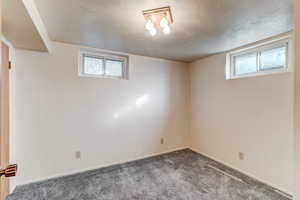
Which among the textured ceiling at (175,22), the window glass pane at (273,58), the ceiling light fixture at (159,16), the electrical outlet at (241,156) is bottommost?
the electrical outlet at (241,156)

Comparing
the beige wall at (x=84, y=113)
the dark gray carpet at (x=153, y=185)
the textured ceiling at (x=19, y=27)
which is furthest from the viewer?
the beige wall at (x=84, y=113)

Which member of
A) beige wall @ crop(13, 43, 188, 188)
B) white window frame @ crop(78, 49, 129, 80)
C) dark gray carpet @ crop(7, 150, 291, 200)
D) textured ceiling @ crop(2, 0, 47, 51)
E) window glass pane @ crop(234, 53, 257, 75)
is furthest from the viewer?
white window frame @ crop(78, 49, 129, 80)

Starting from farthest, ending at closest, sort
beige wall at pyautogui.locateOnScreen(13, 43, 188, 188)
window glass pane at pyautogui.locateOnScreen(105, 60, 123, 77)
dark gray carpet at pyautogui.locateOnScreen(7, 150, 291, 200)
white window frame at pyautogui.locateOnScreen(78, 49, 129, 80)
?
window glass pane at pyautogui.locateOnScreen(105, 60, 123, 77)
white window frame at pyautogui.locateOnScreen(78, 49, 129, 80)
beige wall at pyautogui.locateOnScreen(13, 43, 188, 188)
dark gray carpet at pyautogui.locateOnScreen(7, 150, 291, 200)

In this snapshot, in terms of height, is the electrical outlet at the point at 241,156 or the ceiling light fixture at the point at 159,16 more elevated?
the ceiling light fixture at the point at 159,16

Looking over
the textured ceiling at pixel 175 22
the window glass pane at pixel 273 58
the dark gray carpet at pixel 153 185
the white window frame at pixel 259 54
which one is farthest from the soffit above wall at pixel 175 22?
the dark gray carpet at pixel 153 185

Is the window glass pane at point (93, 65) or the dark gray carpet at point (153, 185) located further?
the window glass pane at point (93, 65)

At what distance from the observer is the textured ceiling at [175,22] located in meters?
1.54

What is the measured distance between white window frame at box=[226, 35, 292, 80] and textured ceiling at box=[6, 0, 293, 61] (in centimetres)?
17

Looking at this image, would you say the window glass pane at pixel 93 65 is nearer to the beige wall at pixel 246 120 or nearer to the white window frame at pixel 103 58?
the white window frame at pixel 103 58

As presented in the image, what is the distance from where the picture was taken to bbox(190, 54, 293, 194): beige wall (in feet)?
6.96

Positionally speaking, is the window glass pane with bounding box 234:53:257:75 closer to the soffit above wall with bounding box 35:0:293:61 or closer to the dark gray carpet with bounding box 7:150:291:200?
the soffit above wall with bounding box 35:0:293:61

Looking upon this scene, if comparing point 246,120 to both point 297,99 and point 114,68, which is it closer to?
point 297,99

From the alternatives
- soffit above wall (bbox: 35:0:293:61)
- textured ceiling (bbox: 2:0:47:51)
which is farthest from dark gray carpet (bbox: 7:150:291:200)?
soffit above wall (bbox: 35:0:293:61)

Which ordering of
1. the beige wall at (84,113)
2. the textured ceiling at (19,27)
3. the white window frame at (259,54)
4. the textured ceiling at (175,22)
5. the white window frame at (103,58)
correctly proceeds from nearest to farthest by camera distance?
the textured ceiling at (19,27), the textured ceiling at (175,22), the white window frame at (259,54), the beige wall at (84,113), the white window frame at (103,58)
